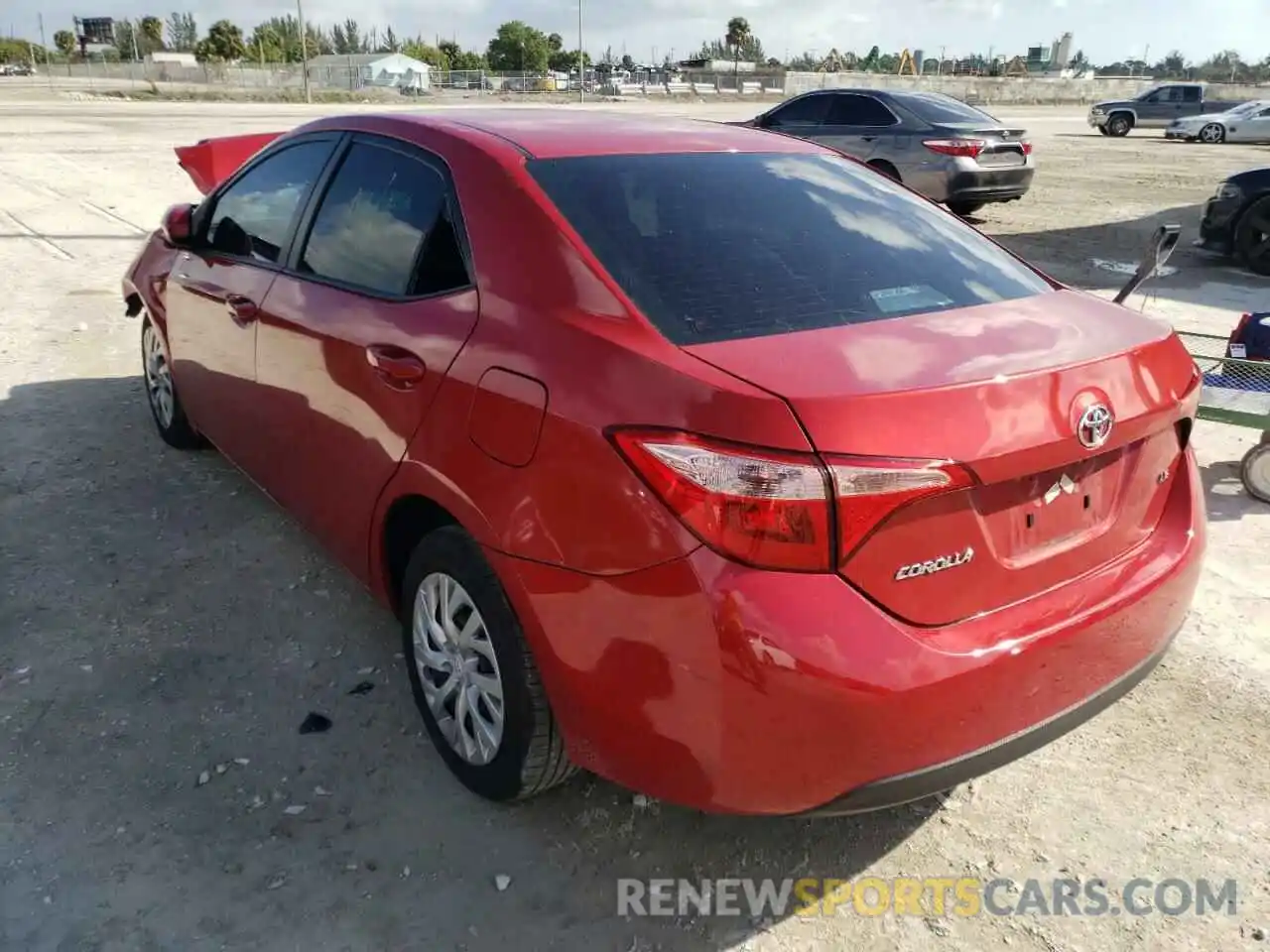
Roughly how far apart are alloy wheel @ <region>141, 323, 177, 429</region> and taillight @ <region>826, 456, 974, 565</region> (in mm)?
3877

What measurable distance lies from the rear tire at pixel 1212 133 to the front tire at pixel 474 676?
3417 centimetres

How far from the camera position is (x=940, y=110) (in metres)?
12.4

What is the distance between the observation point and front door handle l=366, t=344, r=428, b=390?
101 inches

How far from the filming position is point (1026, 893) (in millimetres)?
2414

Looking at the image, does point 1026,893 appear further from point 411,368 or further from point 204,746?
point 204,746

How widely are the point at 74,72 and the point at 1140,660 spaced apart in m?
104

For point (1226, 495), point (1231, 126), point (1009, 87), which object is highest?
point (1009, 87)

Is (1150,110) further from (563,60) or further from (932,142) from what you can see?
(563,60)

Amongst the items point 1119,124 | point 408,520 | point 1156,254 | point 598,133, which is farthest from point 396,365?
point 1119,124

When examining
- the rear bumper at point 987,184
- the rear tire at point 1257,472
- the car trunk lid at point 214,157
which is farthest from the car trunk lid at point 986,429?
the rear bumper at point 987,184

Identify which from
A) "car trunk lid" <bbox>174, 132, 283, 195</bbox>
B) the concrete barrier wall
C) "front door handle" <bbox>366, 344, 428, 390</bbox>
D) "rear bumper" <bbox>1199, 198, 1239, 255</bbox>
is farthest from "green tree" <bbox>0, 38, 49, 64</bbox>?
"front door handle" <bbox>366, 344, 428, 390</bbox>

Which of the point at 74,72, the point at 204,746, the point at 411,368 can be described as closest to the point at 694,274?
the point at 411,368

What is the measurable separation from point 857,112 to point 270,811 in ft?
39.8

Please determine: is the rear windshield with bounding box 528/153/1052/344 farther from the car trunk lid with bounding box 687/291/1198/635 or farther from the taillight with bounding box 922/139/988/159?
the taillight with bounding box 922/139/988/159
